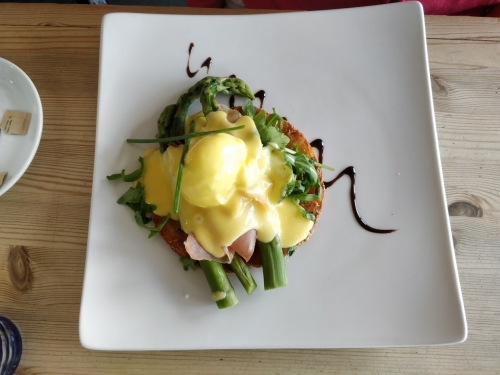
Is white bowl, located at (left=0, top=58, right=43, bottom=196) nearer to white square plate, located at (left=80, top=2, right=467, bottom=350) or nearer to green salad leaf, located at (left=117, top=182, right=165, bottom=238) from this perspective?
white square plate, located at (left=80, top=2, right=467, bottom=350)

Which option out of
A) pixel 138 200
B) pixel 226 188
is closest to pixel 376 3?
pixel 226 188

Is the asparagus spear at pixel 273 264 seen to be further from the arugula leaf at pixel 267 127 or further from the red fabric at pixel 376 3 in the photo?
the red fabric at pixel 376 3

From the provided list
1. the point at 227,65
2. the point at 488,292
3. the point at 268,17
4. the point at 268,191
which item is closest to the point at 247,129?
the point at 268,191

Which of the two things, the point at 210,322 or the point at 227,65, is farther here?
the point at 227,65

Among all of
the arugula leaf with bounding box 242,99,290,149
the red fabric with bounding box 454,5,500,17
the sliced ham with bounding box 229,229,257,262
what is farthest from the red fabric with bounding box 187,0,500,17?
the sliced ham with bounding box 229,229,257,262

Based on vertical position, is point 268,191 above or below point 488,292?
above

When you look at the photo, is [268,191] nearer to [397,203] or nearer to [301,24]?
[397,203]
